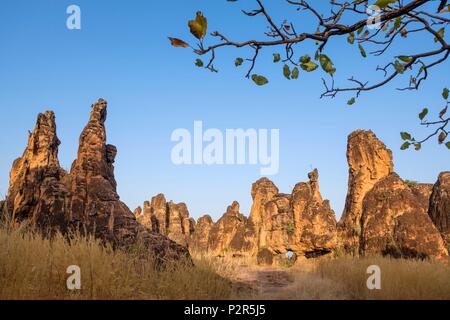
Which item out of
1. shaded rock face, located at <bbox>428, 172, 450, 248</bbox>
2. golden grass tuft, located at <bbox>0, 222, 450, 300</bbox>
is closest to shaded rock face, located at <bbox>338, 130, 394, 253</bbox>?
shaded rock face, located at <bbox>428, 172, 450, 248</bbox>

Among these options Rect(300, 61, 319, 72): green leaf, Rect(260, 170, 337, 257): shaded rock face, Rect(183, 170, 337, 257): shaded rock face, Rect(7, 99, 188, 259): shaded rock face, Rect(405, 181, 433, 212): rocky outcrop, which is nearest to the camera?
Rect(300, 61, 319, 72): green leaf

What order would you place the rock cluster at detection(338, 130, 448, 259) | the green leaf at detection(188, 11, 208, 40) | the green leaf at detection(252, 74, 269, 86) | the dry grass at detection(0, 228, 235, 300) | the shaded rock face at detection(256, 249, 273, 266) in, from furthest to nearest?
the shaded rock face at detection(256, 249, 273, 266)
the rock cluster at detection(338, 130, 448, 259)
the dry grass at detection(0, 228, 235, 300)
the green leaf at detection(252, 74, 269, 86)
the green leaf at detection(188, 11, 208, 40)

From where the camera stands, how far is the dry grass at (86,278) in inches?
238

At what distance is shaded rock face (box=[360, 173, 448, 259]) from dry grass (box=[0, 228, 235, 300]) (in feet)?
36.1

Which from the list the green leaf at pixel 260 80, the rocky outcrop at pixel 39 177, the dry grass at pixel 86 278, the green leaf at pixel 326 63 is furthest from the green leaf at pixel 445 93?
the rocky outcrop at pixel 39 177

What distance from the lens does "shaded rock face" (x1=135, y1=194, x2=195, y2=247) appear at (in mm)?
56531

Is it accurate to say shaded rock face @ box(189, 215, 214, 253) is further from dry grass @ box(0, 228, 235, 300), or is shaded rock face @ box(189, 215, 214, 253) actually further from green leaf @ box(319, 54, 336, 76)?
green leaf @ box(319, 54, 336, 76)

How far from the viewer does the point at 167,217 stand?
2317 inches

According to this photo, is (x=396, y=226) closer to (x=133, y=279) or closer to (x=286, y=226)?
(x=286, y=226)

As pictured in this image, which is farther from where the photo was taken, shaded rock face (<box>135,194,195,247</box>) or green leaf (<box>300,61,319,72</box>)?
shaded rock face (<box>135,194,195,247</box>)

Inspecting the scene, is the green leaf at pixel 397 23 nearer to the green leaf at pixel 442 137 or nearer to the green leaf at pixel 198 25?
the green leaf at pixel 442 137

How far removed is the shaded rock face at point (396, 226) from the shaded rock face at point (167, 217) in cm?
3968
